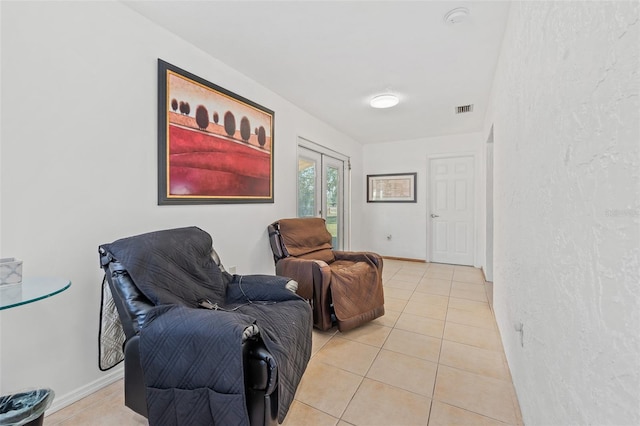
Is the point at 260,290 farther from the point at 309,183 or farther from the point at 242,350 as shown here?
the point at 309,183

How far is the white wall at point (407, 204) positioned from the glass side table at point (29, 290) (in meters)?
4.93

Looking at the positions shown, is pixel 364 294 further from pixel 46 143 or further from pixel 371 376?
pixel 46 143

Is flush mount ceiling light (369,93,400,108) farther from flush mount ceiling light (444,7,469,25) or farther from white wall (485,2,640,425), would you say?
white wall (485,2,640,425)

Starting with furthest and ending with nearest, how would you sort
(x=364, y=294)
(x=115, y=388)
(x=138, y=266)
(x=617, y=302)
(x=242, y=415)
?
(x=364, y=294) < (x=115, y=388) < (x=138, y=266) < (x=242, y=415) < (x=617, y=302)

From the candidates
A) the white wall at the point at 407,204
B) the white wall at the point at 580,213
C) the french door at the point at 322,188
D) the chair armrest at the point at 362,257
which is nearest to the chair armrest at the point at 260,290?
the chair armrest at the point at 362,257

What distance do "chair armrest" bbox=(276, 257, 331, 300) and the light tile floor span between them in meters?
0.40

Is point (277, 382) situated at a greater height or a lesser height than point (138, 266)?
lesser

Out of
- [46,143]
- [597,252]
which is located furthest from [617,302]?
[46,143]

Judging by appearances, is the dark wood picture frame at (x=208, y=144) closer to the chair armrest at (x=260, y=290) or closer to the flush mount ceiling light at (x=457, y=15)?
the chair armrest at (x=260, y=290)

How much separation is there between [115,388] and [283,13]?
2.62 meters

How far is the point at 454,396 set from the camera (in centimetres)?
162

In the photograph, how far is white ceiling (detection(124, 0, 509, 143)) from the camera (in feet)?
5.92

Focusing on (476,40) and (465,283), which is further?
(465,283)

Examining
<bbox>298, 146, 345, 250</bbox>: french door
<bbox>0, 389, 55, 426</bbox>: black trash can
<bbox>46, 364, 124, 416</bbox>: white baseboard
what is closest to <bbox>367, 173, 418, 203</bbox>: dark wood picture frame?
<bbox>298, 146, 345, 250</bbox>: french door
